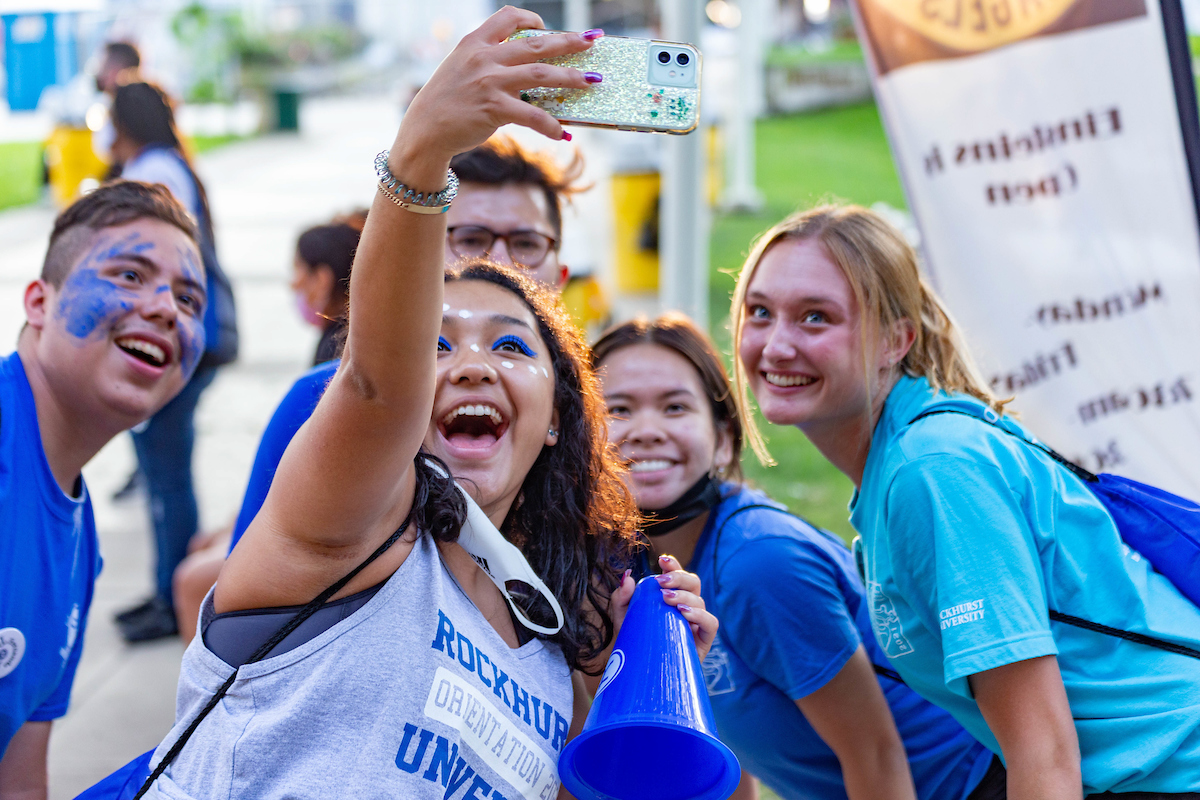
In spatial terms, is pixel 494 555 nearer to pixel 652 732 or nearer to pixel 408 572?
pixel 408 572

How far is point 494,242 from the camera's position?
2.85 m

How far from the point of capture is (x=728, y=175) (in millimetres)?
17172

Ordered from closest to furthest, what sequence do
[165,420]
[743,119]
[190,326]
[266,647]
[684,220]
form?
[266,647] < [190,326] < [165,420] < [684,220] < [743,119]

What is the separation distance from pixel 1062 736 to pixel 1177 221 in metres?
2.45

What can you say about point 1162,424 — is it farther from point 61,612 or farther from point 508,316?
point 61,612

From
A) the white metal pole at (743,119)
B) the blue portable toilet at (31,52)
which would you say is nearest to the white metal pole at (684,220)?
the blue portable toilet at (31,52)

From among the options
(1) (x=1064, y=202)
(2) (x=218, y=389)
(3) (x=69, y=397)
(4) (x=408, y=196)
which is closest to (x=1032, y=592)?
(4) (x=408, y=196)

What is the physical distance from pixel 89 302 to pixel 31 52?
10.8 m

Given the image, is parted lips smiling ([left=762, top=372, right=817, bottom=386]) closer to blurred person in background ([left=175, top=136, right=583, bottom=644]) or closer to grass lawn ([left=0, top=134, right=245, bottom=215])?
blurred person in background ([left=175, top=136, right=583, bottom=644])

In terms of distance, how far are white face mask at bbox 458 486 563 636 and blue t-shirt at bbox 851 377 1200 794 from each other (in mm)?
680

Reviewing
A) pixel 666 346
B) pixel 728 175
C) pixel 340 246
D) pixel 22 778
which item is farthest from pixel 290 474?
pixel 728 175

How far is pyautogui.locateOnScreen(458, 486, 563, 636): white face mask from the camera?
5.39 feet

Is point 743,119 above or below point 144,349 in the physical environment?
above

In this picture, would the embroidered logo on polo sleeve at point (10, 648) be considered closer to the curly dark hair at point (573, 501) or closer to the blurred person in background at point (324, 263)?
the curly dark hair at point (573, 501)
